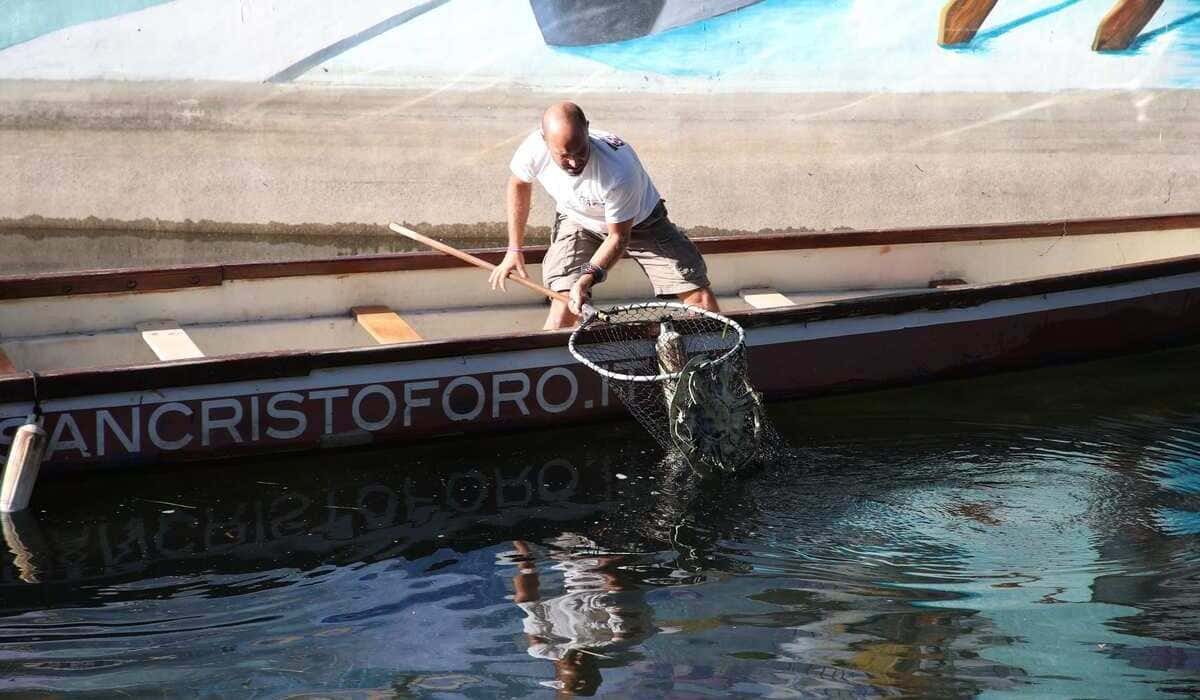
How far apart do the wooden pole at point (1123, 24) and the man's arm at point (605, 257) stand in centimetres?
777

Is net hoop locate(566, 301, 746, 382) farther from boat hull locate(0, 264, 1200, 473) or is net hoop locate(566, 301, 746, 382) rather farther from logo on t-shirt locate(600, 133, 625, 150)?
logo on t-shirt locate(600, 133, 625, 150)

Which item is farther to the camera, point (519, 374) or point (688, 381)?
point (519, 374)

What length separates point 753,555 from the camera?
5824mm

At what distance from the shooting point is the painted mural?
39.5 feet

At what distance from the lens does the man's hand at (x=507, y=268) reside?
6.95 meters

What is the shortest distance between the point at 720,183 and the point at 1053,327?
4.52 m

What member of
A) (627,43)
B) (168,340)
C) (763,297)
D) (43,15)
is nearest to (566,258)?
(763,297)

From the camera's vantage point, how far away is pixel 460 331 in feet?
27.2

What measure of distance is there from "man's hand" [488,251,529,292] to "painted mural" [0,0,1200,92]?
5630 mm

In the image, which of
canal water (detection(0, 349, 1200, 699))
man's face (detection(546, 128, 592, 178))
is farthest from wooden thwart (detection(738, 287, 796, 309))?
man's face (detection(546, 128, 592, 178))

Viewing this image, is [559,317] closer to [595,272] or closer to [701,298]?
[595,272]

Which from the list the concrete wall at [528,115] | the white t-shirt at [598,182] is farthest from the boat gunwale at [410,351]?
the concrete wall at [528,115]

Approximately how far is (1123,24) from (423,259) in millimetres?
8047

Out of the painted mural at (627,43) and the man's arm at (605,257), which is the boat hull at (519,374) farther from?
the painted mural at (627,43)
